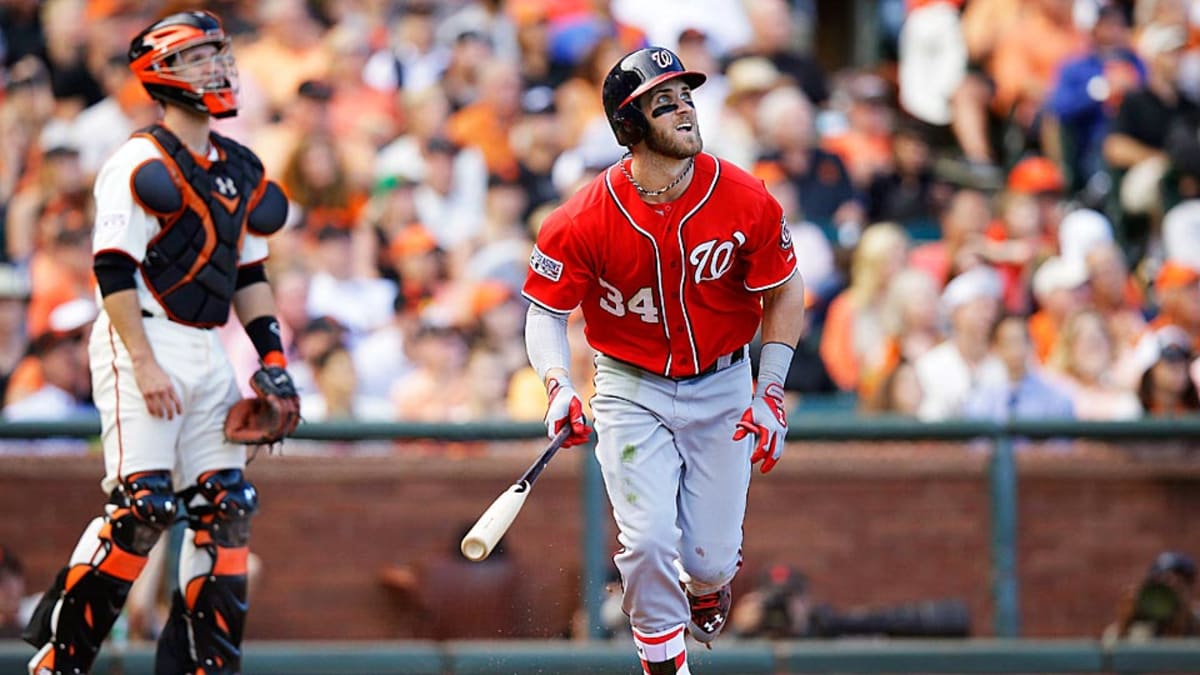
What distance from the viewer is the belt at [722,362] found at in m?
6.29

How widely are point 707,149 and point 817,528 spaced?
3289mm

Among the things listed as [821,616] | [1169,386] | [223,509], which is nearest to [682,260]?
[223,509]

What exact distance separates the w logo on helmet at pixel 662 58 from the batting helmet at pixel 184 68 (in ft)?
5.16

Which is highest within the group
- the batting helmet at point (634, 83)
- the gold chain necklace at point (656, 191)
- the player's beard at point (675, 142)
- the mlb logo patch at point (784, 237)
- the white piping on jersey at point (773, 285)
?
the batting helmet at point (634, 83)

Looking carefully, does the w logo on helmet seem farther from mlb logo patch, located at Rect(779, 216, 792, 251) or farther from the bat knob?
the bat knob

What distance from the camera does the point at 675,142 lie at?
594 centimetres

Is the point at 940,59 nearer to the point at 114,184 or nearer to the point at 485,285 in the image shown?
Result: the point at 485,285

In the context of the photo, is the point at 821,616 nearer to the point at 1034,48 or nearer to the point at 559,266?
the point at 559,266

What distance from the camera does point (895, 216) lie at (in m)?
11.6

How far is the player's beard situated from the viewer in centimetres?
594

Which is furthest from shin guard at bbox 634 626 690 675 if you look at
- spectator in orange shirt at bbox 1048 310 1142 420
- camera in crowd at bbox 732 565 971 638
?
spectator in orange shirt at bbox 1048 310 1142 420

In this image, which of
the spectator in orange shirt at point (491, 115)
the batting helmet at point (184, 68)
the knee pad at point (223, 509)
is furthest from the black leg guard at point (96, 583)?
the spectator in orange shirt at point (491, 115)

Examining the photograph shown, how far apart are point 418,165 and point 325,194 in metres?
0.66

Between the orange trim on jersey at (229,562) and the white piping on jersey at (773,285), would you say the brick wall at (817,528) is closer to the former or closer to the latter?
the orange trim on jersey at (229,562)
